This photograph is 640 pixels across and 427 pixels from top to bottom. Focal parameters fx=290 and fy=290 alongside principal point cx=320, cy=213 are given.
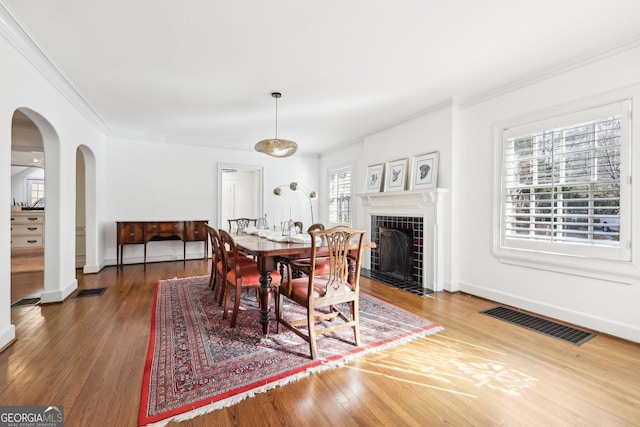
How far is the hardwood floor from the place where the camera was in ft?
5.07

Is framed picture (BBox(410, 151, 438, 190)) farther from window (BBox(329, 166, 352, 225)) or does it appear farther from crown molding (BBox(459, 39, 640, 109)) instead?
window (BBox(329, 166, 352, 225))

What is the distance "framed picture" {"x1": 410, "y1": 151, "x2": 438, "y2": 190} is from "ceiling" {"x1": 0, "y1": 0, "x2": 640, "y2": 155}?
70 cm

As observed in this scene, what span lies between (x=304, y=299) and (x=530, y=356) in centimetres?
175

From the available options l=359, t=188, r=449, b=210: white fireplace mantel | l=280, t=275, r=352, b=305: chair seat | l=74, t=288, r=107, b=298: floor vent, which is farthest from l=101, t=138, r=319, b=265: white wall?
l=280, t=275, r=352, b=305: chair seat

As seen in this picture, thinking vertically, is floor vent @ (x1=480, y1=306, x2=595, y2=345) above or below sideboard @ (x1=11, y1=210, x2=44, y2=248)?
below

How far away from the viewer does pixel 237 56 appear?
8.96ft

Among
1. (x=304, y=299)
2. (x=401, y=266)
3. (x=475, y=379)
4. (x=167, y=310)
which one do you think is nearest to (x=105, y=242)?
(x=167, y=310)

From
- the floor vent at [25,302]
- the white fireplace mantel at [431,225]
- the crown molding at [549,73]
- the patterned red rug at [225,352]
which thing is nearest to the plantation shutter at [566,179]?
the crown molding at [549,73]

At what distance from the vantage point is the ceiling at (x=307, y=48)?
82.4 inches

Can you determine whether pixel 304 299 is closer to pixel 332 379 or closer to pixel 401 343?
pixel 332 379

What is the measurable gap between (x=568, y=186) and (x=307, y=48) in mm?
2787

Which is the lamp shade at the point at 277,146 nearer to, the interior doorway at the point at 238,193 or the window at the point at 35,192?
the interior doorway at the point at 238,193

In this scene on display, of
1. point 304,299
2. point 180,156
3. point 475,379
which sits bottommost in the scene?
point 475,379

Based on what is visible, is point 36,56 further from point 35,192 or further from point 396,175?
point 35,192
